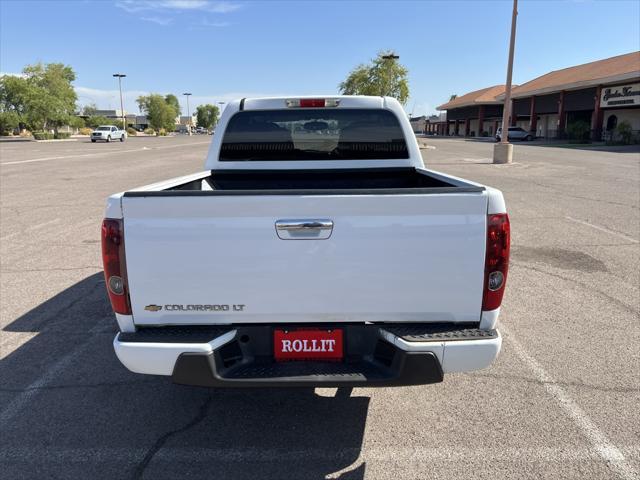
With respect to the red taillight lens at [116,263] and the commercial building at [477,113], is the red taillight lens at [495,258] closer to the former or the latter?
the red taillight lens at [116,263]

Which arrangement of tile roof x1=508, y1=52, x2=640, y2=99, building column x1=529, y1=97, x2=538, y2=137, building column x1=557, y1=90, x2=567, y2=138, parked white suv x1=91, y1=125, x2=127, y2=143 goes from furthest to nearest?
building column x1=529, y1=97, x2=538, y2=137, parked white suv x1=91, y1=125, x2=127, y2=143, building column x1=557, y1=90, x2=567, y2=138, tile roof x1=508, y1=52, x2=640, y2=99

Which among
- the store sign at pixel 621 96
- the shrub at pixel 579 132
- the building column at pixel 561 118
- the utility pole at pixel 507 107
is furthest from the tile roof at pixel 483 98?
the utility pole at pixel 507 107

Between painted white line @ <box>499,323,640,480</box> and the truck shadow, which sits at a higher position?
painted white line @ <box>499,323,640,480</box>

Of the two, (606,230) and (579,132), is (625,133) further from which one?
(606,230)

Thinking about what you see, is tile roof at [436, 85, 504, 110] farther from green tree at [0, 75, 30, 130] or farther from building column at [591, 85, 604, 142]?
green tree at [0, 75, 30, 130]

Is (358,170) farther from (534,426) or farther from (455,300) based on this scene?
(534,426)

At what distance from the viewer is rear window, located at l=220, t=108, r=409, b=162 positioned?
4438mm

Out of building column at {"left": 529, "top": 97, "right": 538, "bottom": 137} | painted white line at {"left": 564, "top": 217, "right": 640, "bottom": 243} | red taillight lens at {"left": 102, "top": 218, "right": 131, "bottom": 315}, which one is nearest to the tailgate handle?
red taillight lens at {"left": 102, "top": 218, "right": 131, "bottom": 315}

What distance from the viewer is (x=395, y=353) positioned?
2.58m

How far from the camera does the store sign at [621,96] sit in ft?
136

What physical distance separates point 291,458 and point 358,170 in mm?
2598

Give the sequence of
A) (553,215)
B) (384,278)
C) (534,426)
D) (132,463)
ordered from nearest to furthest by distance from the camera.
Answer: (384,278)
(132,463)
(534,426)
(553,215)

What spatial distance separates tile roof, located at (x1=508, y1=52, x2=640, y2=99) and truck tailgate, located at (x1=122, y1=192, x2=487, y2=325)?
Result: 46.1m

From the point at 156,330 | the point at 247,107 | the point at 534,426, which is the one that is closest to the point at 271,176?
the point at 247,107
